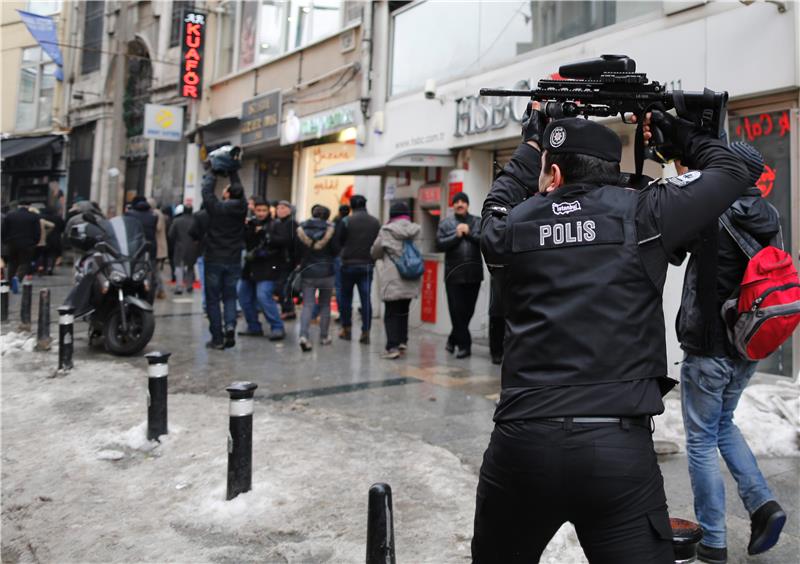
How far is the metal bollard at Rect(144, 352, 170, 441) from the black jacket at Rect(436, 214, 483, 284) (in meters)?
3.88

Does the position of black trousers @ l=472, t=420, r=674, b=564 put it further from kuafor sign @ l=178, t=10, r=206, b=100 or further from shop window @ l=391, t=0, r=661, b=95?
kuafor sign @ l=178, t=10, r=206, b=100

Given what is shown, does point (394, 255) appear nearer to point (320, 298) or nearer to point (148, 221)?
point (320, 298)

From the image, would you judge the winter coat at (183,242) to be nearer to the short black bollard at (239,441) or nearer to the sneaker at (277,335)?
the sneaker at (277,335)

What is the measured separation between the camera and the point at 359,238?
28.5 ft

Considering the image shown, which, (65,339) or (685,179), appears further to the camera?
(65,339)

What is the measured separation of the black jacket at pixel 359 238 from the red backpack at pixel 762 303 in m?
5.96

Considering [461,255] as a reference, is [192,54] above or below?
above

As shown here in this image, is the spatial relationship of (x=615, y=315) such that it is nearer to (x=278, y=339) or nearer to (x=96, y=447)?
(x=96, y=447)

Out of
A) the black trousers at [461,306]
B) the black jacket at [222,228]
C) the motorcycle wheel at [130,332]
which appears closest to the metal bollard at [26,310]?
the motorcycle wheel at [130,332]

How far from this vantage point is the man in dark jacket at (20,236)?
1298cm

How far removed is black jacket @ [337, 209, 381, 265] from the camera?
8680mm

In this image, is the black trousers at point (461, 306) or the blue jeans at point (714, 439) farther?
the black trousers at point (461, 306)

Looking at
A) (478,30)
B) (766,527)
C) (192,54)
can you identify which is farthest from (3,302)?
(766,527)

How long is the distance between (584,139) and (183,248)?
1207 centimetres
